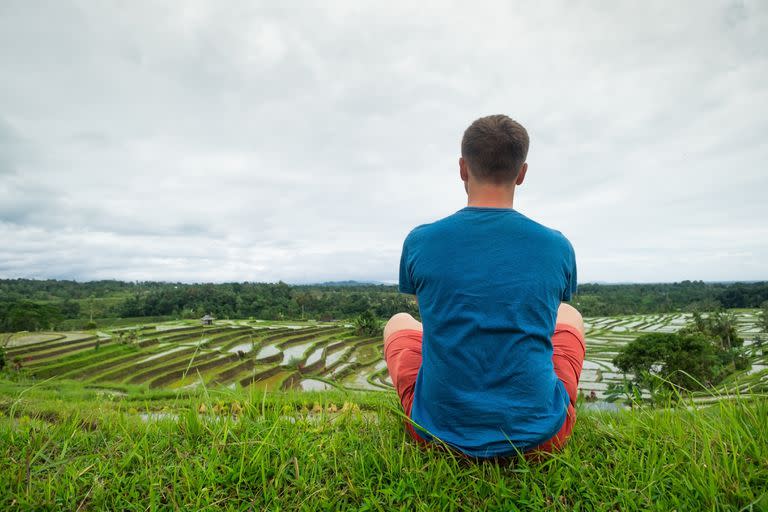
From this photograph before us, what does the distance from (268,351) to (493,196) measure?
34.5 metres

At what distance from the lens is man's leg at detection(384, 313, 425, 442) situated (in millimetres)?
1600

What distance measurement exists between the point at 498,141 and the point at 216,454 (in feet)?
5.35

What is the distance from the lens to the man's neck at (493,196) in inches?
58.8

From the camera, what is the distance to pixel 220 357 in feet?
→ 91.8

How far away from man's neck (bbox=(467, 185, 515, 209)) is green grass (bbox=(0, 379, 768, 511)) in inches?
38.0

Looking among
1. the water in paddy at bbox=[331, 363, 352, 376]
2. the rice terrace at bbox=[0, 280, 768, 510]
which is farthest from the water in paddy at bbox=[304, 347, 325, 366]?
the rice terrace at bbox=[0, 280, 768, 510]

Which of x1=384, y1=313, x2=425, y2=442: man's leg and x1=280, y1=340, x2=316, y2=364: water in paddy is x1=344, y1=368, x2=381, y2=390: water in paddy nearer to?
x1=280, y1=340, x2=316, y2=364: water in paddy

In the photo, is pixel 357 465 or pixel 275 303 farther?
pixel 275 303

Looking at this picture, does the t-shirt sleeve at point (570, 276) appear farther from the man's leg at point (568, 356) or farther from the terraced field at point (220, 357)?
the terraced field at point (220, 357)

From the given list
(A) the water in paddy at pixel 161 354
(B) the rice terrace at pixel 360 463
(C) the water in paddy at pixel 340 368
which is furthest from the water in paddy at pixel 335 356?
(B) the rice terrace at pixel 360 463

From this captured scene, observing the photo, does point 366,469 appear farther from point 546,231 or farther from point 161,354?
point 161,354

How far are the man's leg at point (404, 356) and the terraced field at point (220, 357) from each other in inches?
672

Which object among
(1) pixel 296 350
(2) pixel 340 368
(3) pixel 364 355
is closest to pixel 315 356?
(1) pixel 296 350

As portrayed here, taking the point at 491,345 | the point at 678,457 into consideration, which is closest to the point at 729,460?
the point at 678,457
